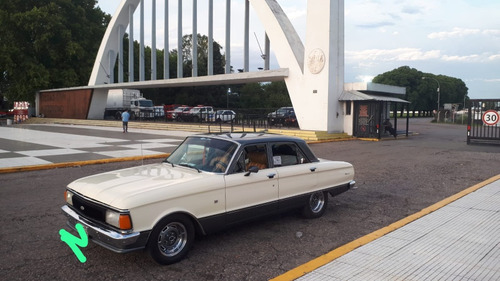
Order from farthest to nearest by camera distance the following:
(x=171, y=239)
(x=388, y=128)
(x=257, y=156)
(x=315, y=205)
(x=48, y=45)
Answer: (x=48, y=45) → (x=388, y=128) → (x=315, y=205) → (x=257, y=156) → (x=171, y=239)

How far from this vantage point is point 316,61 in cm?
2175

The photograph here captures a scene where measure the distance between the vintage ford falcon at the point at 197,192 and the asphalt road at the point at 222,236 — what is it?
1.01 feet

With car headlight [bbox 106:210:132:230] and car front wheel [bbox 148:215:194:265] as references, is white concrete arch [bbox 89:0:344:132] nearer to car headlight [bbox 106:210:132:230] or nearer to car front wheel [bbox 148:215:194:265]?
car front wheel [bbox 148:215:194:265]

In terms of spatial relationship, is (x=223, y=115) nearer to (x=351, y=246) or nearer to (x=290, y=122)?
(x=290, y=122)

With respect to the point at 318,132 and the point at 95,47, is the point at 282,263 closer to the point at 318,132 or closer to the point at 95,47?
the point at 318,132

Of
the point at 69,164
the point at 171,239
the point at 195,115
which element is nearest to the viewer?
the point at 171,239

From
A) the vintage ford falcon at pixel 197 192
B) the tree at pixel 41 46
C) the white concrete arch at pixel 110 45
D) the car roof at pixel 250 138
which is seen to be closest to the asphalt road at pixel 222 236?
the vintage ford falcon at pixel 197 192

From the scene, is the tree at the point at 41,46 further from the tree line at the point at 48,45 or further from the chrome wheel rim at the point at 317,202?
the chrome wheel rim at the point at 317,202

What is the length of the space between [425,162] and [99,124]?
31.5 meters

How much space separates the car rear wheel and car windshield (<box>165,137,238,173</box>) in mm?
1627

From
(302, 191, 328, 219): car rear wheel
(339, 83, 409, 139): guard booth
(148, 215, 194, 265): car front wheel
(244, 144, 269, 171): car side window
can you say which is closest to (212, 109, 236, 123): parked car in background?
(339, 83, 409, 139): guard booth

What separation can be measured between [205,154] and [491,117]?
18.4 metres

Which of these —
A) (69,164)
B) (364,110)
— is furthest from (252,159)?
(364,110)

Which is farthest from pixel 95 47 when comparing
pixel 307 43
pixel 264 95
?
pixel 307 43
